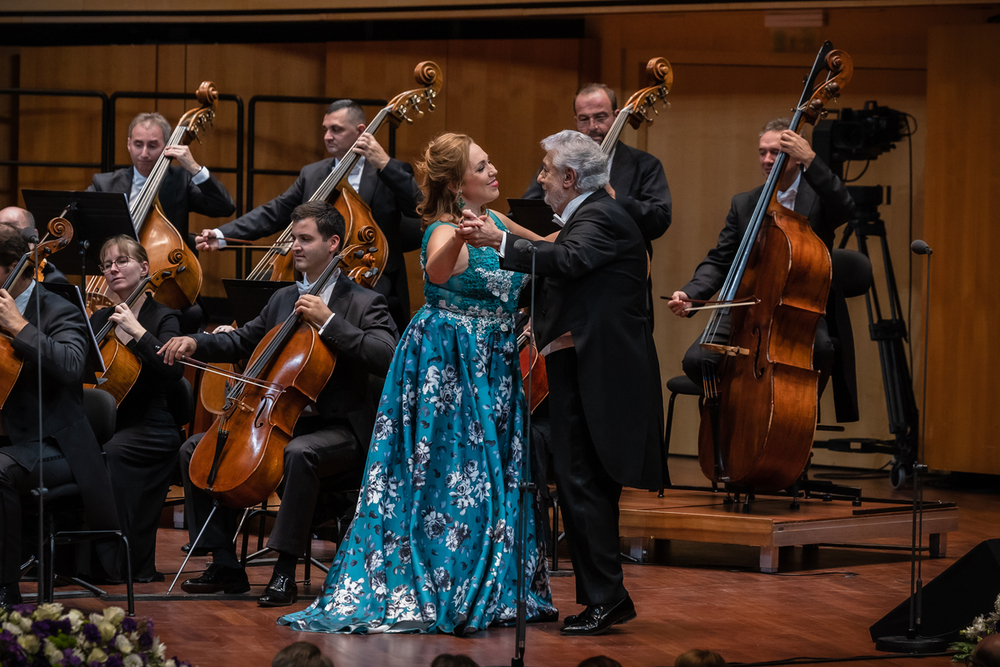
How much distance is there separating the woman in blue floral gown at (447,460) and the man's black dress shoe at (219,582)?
21.4 inches

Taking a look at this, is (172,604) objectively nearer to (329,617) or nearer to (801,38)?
(329,617)

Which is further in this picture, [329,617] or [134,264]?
[134,264]

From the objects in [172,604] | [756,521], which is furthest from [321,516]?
[756,521]

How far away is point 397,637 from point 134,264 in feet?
5.67

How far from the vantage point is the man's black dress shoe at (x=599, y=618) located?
10.9ft

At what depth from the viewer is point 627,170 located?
16.1ft

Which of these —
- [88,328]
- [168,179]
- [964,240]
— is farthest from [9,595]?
[964,240]

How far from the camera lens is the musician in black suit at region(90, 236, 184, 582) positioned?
4.12m

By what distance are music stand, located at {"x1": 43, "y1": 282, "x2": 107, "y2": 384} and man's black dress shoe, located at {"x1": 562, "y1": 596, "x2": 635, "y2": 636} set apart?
1497 mm

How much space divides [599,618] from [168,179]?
115 inches

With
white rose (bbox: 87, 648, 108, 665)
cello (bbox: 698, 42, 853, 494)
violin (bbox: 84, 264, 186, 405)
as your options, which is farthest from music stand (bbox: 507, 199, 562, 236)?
white rose (bbox: 87, 648, 108, 665)

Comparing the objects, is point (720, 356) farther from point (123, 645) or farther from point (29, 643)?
point (29, 643)

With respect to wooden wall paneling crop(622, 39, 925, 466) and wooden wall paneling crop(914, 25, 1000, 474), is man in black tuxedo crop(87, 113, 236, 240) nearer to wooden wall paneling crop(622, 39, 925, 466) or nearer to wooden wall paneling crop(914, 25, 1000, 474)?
wooden wall paneling crop(622, 39, 925, 466)

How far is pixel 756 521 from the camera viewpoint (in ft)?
14.2
